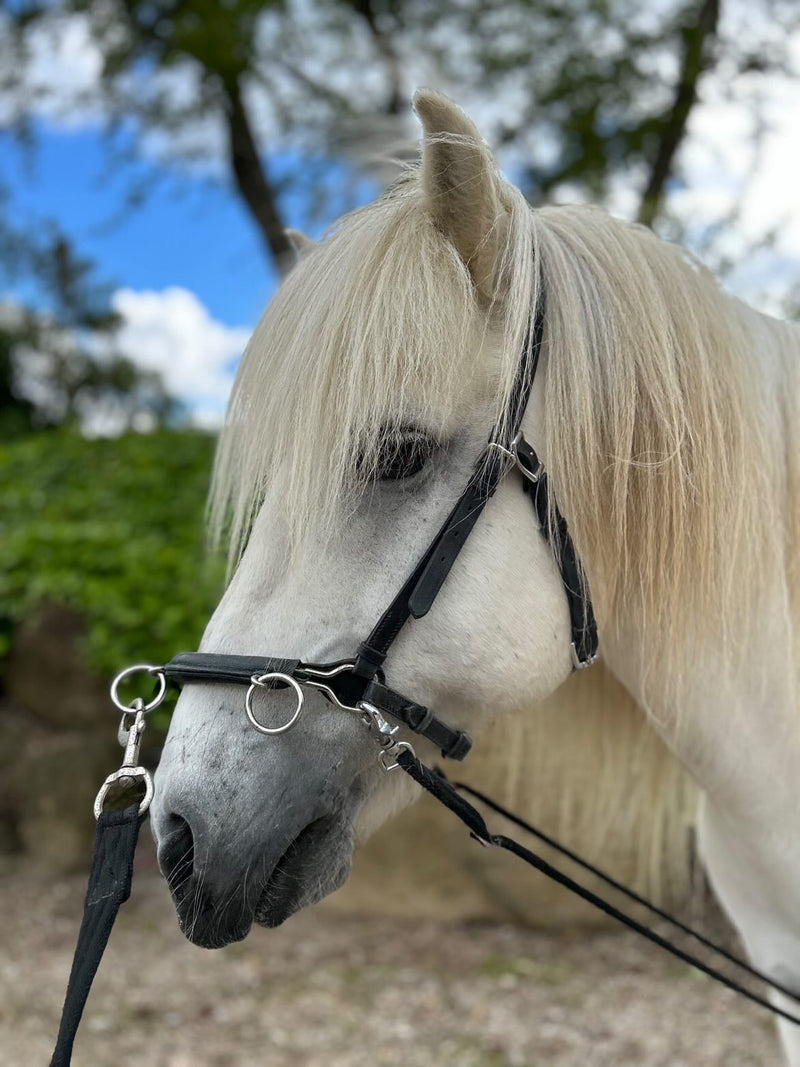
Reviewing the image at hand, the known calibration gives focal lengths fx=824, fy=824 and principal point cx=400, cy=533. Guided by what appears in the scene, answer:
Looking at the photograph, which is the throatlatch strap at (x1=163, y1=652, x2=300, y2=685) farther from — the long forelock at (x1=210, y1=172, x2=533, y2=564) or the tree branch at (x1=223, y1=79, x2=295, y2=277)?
the tree branch at (x1=223, y1=79, x2=295, y2=277)

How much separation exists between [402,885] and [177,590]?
174 centimetres

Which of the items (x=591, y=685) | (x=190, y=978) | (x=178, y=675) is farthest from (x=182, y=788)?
(x=190, y=978)

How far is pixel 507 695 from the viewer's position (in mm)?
1212

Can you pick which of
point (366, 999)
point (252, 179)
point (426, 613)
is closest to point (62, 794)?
point (366, 999)

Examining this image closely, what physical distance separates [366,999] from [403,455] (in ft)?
9.42

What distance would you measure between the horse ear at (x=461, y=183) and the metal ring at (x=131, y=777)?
84cm

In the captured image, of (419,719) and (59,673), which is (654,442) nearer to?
(419,719)

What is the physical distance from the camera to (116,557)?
4254 millimetres

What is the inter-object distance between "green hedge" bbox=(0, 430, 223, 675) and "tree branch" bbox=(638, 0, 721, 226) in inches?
146

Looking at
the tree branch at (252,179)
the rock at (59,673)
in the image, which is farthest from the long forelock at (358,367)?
the tree branch at (252,179)

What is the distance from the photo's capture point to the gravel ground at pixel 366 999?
2932mm

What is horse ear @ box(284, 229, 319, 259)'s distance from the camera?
1.50 m

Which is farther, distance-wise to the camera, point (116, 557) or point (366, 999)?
point (116, 557)

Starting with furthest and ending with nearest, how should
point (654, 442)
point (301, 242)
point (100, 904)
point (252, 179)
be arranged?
point (252, 179), point (301, 242), point (654, 442), point (100, 904)
